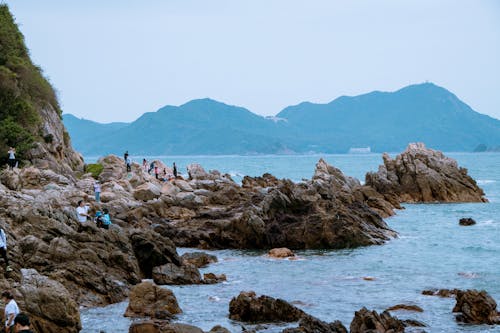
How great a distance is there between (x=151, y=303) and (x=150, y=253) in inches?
296

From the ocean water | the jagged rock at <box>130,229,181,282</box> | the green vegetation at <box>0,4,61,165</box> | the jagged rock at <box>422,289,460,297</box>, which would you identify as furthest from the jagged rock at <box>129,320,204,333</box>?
the green vegetation at <box>0,4,61,165</box>

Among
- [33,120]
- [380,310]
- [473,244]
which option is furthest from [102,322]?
[33,120]

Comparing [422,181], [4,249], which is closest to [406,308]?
[4,249]

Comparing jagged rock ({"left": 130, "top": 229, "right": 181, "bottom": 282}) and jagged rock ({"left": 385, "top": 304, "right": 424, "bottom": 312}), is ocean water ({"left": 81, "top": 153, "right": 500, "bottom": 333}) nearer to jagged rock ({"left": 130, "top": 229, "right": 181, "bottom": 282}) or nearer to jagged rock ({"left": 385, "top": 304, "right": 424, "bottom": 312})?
jagged rock ({"left": 385, "top": 304, "right": 424, "bottom": 312})

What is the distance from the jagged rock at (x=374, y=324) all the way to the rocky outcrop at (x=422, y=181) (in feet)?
166

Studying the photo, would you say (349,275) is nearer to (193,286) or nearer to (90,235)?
(193,286)

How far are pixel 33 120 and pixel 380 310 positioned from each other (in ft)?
145

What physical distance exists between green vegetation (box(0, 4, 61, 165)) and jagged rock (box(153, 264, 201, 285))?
30184mm

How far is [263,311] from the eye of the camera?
24.9 metres

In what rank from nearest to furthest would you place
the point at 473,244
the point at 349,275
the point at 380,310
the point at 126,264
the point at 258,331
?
the point at 258,331 → the point at 380,310 → the point at 126,264 → the point at 349,275 → the point at 473,244

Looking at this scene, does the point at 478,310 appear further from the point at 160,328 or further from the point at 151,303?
the point at 151,303

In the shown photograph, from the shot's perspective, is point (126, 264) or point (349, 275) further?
point (349, 275)

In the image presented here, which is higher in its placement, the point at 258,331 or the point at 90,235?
the point at 90,235

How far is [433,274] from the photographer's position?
35531mm
